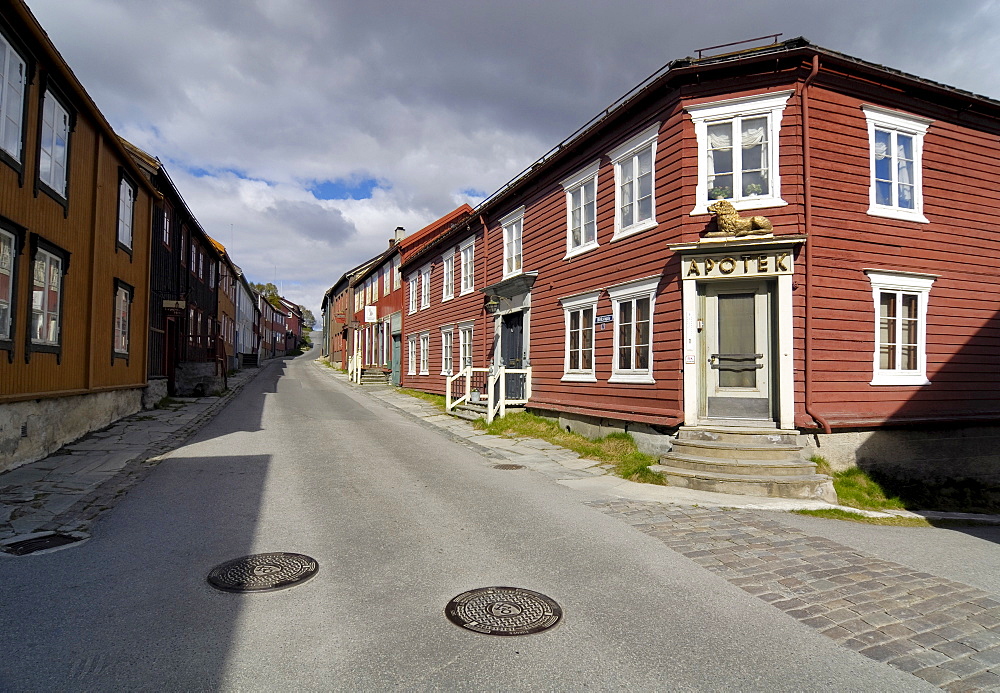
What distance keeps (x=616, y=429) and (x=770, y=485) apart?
3.96 meters

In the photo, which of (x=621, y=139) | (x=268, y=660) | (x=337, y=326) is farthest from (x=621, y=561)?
(x=337, y=326)

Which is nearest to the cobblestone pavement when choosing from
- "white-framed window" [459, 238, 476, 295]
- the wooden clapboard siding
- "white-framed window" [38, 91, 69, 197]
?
the wooden clapboard siding

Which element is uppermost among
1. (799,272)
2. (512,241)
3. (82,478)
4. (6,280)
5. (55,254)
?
(512,241)

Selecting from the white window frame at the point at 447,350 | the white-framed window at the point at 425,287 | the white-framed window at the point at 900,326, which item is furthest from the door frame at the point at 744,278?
the white-framed window at the point at 425,287

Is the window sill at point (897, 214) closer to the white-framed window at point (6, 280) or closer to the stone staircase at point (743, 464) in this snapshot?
the stone staircase at point (743, 464)

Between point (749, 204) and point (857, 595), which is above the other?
point (749, 204)

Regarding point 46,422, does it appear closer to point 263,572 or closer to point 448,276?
point 263,572

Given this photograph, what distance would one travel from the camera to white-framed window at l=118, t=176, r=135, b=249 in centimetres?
1479

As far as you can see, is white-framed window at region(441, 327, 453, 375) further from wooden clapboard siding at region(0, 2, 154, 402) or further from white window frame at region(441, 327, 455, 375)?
wooden clapboard siding at region(0, 2, 154, 402)

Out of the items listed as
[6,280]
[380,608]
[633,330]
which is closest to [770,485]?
[633,330]

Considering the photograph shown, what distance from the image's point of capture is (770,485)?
884 cm

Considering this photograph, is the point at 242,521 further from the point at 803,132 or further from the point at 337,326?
the point at 337,326

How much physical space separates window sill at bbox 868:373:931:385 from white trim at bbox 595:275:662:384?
4.03 metres

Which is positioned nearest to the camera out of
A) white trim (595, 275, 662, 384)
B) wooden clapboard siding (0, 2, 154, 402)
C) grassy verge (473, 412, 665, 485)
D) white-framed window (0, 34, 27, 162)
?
white-framed window (0, 34, 27, 162)
